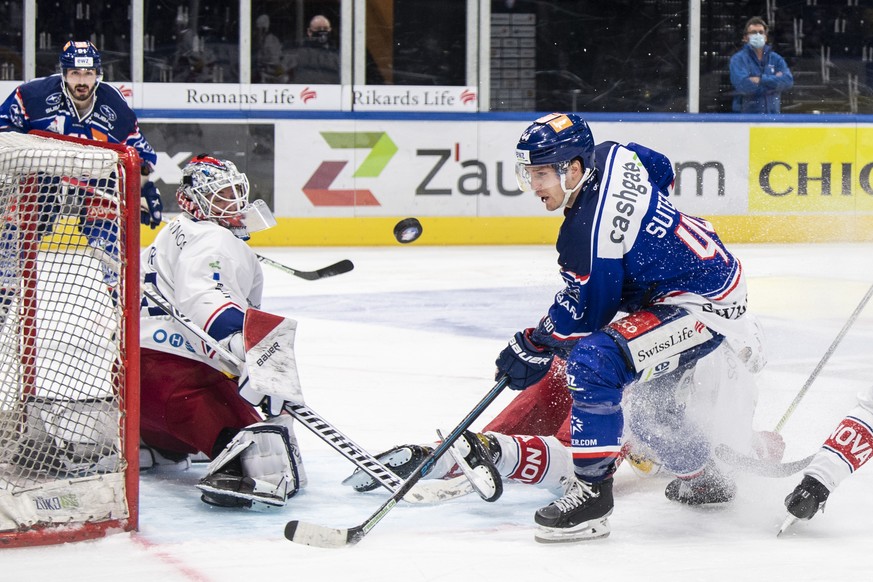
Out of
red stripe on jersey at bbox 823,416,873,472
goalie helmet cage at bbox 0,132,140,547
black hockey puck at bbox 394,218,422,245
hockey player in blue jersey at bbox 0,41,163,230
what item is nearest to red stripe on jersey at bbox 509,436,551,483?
red stripe on jersey at bbox 823,416,873,472

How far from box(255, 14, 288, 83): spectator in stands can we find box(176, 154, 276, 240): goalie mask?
5.78 metres

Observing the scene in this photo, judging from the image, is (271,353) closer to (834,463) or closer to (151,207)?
(834,463)

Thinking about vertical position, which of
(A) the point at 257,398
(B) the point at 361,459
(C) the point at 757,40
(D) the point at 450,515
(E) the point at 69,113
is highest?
(C) the point at 757,40

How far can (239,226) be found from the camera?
3.24 metres

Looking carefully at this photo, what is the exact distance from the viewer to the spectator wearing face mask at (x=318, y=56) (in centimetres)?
892

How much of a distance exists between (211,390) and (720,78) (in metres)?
6.91

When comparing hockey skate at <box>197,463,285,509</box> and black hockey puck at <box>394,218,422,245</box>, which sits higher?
black hockey puck at <box>394,218,422,245</box>

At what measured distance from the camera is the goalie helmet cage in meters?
2.61

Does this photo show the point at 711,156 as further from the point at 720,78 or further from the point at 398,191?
the point at 398,191

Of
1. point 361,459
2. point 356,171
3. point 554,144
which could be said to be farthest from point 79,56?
point 356,171

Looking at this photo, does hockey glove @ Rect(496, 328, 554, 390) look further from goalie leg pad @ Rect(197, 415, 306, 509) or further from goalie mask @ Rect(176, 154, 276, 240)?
goalie mask @ Rect(176, 154, 276, 240)

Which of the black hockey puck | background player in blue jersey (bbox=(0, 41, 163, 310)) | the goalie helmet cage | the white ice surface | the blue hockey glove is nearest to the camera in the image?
the white ice surface

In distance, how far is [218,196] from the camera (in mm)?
3172

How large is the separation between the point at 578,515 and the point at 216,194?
1174mm
